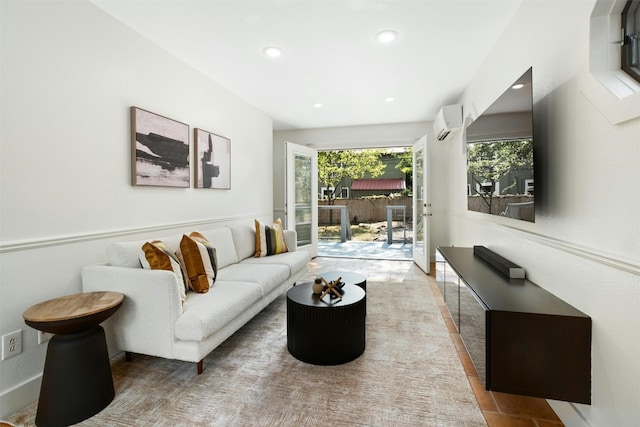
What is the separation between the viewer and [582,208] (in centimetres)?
148

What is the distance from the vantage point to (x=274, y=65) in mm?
3131

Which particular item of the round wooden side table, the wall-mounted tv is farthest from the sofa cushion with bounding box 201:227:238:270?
the wall-mounted tv

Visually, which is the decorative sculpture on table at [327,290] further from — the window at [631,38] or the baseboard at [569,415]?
the window at [631,38]

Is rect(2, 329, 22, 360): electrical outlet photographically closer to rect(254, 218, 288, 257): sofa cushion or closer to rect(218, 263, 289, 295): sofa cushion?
rect(218, 263, 289, 295): sofa cushion

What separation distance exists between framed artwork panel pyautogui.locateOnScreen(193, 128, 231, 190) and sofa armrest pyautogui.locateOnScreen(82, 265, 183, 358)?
1.50 m

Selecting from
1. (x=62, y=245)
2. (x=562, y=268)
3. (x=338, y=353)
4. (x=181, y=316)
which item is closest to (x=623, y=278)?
(x=562, y=268)

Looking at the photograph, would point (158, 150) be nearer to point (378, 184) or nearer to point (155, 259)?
point (155, 259)

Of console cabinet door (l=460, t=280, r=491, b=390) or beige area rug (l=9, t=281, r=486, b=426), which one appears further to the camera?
beige area rug (l=9, t=281, r=486, b=426)

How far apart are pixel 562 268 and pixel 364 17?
210cm

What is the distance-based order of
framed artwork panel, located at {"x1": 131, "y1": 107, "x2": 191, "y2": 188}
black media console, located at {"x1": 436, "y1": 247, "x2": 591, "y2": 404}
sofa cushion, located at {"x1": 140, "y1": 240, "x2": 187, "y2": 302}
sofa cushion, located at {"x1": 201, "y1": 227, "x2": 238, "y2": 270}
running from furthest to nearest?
sofa cushion, located at {"x1": 201, "y1": 227, "x2": 238, "y2": 270} → framed artwork panel, located at {"x1": 131, "y1": 107, "x2": 191, "y2": 188} → sofa cushion, located at {"x1": 140, "y1": 240, "x2": 187, "y2": 302} → black media console, located at {"x1": 436, "y1": 247, "x2": 591, "y2": 404}

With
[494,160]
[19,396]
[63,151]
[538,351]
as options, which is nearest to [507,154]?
[494,160]

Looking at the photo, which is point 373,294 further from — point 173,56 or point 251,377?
point 173,56

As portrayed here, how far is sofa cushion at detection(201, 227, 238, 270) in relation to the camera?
3.09 m

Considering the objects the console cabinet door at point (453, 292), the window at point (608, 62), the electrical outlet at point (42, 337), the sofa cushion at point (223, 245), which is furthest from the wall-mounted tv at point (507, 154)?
the electrical outlet at point (42, 337)
